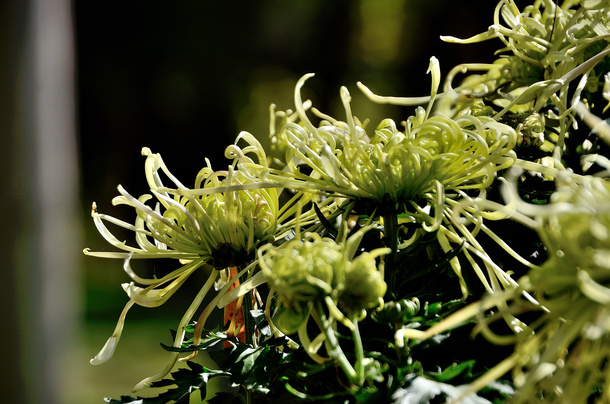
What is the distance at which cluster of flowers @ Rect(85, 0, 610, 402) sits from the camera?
0.60ft

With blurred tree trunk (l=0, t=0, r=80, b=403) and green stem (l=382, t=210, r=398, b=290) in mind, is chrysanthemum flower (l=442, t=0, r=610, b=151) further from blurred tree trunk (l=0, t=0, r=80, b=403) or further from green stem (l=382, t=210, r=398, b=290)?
blurred tree trunk (l=0, t=0, r=80, b=403)

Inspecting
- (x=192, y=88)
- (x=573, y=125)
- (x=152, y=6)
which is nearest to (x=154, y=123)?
(x=192, y=88)

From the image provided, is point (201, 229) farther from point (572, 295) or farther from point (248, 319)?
→ point (572, 295)

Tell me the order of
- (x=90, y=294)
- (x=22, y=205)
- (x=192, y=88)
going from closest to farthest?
(x=22, y=205)
(x=90, y=294)
(x=192, y=88)

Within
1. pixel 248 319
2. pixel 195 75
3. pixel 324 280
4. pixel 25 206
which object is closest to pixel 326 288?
pixel 324 280

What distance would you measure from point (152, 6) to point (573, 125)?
441 centimetres

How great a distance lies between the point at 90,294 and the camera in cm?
392

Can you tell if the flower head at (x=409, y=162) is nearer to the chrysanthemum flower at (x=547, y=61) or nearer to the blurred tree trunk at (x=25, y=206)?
the chrysanthemum flower at (x=547, y=61)

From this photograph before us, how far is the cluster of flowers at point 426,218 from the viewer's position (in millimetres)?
182

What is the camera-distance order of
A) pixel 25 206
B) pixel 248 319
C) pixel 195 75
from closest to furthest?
pixel 248 319
pixel 25 206
pixel 195 75

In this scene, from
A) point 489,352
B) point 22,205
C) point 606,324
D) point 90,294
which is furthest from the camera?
point 90,294

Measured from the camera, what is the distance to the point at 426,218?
27 centimetres

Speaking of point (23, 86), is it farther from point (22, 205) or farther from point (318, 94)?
point (318, 94)

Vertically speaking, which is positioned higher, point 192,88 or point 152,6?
point 152,6
